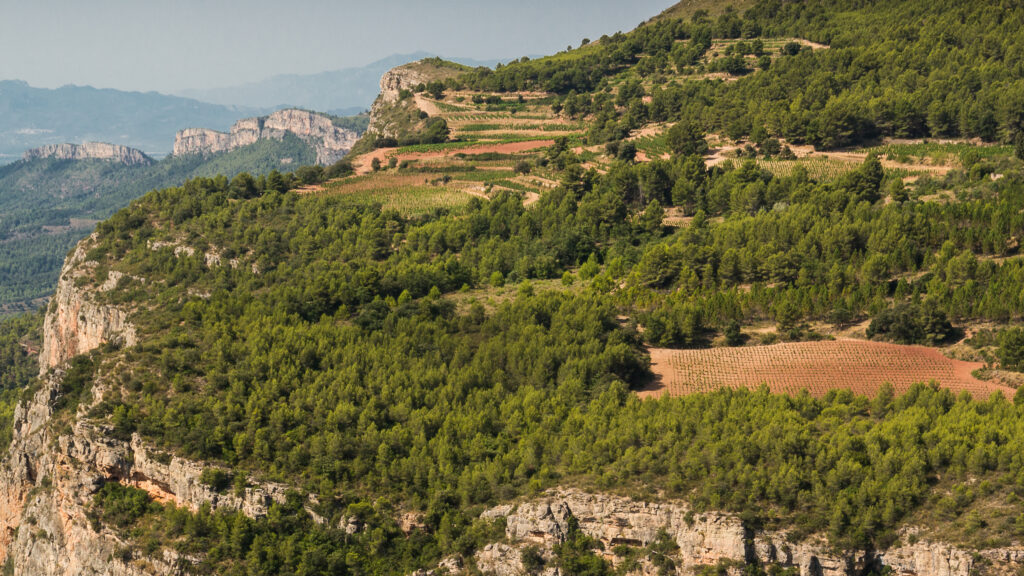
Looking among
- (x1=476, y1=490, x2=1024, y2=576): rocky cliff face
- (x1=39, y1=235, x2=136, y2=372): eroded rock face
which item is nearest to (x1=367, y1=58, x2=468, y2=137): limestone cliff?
(x1=39, y1=235, x2=136, y2=372): eroded rock face

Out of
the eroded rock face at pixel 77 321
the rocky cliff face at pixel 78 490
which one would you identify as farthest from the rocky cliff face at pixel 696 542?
the eroded rock face at pixel 77 321

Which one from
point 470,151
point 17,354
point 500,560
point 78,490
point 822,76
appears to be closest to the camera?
point 500,560

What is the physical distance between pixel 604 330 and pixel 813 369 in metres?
15.0

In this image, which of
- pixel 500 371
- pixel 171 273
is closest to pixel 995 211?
pixel 500 371

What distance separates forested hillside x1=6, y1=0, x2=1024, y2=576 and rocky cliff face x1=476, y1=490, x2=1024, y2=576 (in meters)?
0.16

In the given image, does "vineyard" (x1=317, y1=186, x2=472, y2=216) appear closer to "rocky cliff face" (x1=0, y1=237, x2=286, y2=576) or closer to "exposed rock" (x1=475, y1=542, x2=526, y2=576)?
"rocky cliff face" (x1=0, y1=237, x2=286, y2=576)

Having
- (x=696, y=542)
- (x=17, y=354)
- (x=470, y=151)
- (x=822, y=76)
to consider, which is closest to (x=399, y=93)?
(x=470, y=151)

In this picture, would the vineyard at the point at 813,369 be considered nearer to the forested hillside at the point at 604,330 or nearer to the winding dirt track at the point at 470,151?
the forested hillside at the point at 604,330

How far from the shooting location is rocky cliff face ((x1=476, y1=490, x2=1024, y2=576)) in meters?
39.6

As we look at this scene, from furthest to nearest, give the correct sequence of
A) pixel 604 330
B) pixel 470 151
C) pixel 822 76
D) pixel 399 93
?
1. pixel 399 93
2. pixel 470 151
3. pixel 822 76
4. pixel 604 330

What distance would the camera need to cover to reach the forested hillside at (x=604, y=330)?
141ft

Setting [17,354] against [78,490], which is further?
[17,354]

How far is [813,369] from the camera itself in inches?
2379

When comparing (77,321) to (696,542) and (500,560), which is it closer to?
(500,560)
